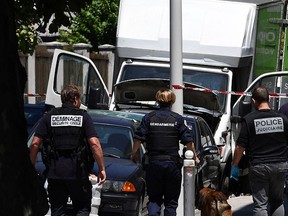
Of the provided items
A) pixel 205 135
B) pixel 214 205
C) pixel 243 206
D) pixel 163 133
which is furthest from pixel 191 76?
pixel 214 205

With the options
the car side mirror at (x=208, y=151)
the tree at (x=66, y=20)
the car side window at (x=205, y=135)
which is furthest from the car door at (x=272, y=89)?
the tree at (x=66, y=20)

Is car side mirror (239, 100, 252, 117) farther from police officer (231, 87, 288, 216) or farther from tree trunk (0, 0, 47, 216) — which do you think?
tree trunk (0, 0, 47, 216)

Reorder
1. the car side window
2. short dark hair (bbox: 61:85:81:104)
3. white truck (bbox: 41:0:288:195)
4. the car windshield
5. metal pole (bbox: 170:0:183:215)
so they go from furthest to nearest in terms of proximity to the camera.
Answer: white truck (bbox: 41:0:288:195), the car side window, the car windshield, metal pole (bbox: 170:0:183:215), short dark hair (bbox: 61:85:81:104)

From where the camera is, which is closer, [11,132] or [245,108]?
[11,132]

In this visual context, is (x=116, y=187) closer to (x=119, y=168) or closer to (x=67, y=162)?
(x=119, y=168)

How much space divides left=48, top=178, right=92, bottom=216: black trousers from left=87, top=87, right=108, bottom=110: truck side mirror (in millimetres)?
6677

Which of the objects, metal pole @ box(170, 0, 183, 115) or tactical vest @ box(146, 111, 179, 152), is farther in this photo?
metal pole @ box(170, 0, 183, 115)

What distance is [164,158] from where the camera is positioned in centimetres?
1001

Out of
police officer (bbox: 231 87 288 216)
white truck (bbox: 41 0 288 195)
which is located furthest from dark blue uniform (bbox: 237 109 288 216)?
white truck (bbox: 41 0 288 195)

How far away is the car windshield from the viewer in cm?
1185

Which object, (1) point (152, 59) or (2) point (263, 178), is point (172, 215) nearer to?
(2) point (263, 178)

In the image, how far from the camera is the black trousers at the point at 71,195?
30.4ft

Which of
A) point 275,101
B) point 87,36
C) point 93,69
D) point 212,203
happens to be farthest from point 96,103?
point 87,36

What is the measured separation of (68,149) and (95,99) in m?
6.92
